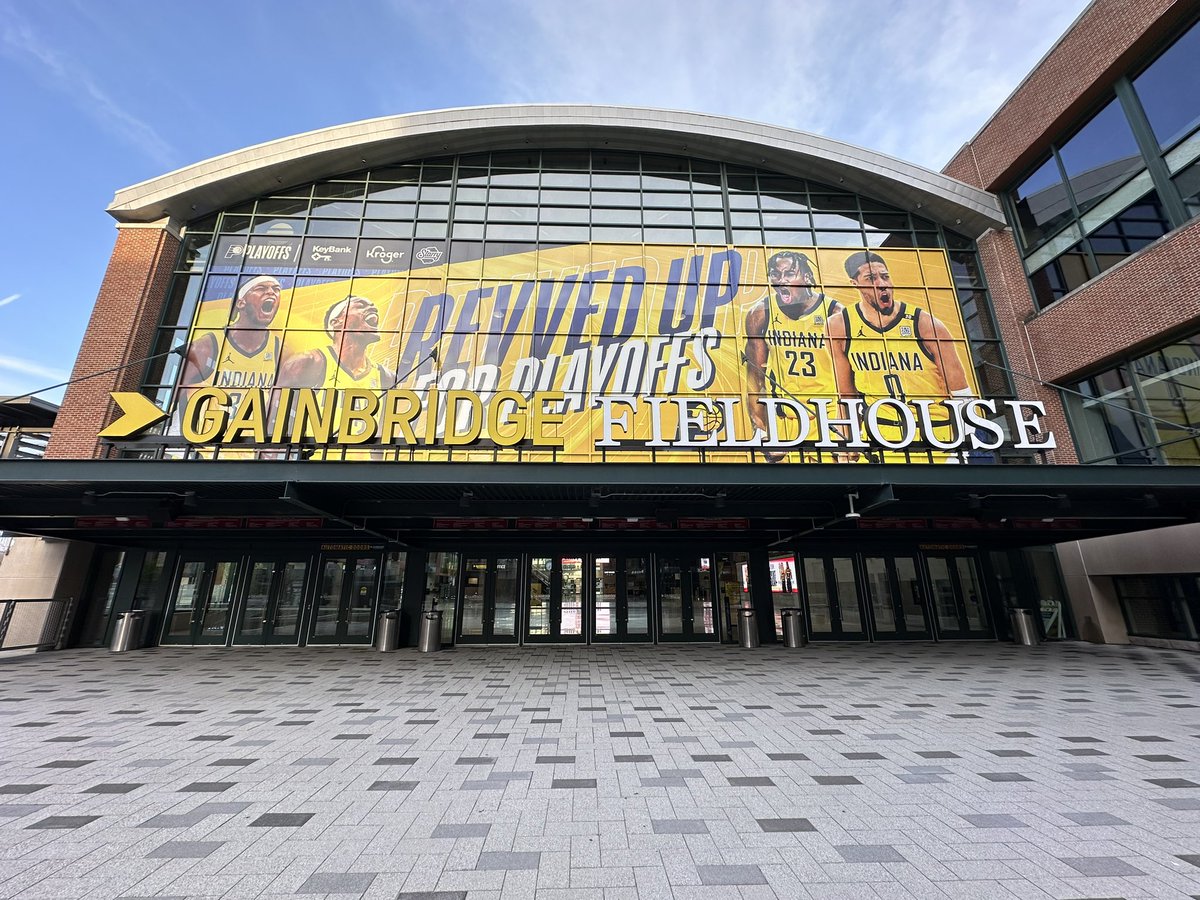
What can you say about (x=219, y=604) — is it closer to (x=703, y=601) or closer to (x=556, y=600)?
(x=556, y=600)

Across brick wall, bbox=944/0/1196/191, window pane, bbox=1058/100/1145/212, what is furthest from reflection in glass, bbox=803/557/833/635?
brick wall, bbox=944/0/1196/191

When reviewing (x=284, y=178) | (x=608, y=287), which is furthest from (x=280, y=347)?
(x=608, y=287)

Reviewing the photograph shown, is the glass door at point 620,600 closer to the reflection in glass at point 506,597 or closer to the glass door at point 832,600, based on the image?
the reflection in glass at point 506,597

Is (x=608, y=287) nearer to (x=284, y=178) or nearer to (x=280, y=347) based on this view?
→ (x=280, y=347)

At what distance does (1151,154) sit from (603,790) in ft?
70.8


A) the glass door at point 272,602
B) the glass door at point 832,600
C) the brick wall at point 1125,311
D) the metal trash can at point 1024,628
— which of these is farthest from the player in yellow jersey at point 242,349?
the brick wall at point 1125,311

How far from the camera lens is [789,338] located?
19062 mm

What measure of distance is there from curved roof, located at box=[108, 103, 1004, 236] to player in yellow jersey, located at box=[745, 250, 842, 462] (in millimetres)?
4588

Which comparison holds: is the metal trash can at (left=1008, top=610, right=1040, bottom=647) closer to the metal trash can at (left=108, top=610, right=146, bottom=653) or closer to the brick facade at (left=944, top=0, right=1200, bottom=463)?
the brick facade at (left=944, top=0, right=1200, bottom=463)

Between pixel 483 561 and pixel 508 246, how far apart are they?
11987 millimetres

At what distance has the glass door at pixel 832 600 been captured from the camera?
17.7 m

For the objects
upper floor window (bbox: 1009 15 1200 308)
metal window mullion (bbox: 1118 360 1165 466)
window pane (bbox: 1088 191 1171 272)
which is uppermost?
upper floor window (bbox: 1009 15 1200 308)

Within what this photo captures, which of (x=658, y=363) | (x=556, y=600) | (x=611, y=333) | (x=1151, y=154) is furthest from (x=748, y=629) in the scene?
(x=1151, y=154)

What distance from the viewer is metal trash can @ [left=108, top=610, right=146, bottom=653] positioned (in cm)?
1588
